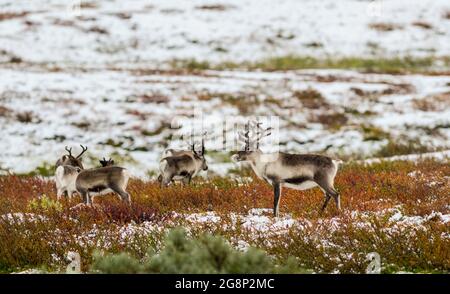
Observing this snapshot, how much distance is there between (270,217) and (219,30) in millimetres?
42323

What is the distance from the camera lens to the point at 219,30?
49.9m

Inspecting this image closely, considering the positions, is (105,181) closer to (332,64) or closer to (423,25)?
(332,64)

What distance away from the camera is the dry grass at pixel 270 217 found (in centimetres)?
707

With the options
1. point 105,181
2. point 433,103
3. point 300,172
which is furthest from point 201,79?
point 300,172

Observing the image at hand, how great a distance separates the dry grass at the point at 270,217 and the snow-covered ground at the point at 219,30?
33381mm

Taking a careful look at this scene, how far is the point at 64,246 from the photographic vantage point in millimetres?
7871

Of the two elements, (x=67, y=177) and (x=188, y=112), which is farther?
(x=188, y=112)

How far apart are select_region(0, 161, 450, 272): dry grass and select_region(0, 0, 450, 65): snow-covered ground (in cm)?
3338

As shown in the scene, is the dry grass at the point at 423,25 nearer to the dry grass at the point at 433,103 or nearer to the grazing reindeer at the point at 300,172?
the dry grass at the point at 433,103

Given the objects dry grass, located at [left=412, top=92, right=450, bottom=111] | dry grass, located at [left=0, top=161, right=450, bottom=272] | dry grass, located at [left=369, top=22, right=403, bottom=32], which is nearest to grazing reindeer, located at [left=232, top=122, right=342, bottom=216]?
dry grass, located at [left=0, top=161, right=450, bottom=272]

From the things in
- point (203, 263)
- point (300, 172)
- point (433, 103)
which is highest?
point (203, 263)

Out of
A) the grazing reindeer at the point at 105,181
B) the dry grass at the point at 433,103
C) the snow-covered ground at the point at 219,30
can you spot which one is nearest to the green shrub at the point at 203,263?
the grazing reindeer at the point at 105,181

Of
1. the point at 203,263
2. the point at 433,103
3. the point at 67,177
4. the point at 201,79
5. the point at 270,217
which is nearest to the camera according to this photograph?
the point at 203,263

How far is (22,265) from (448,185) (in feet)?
24.9
